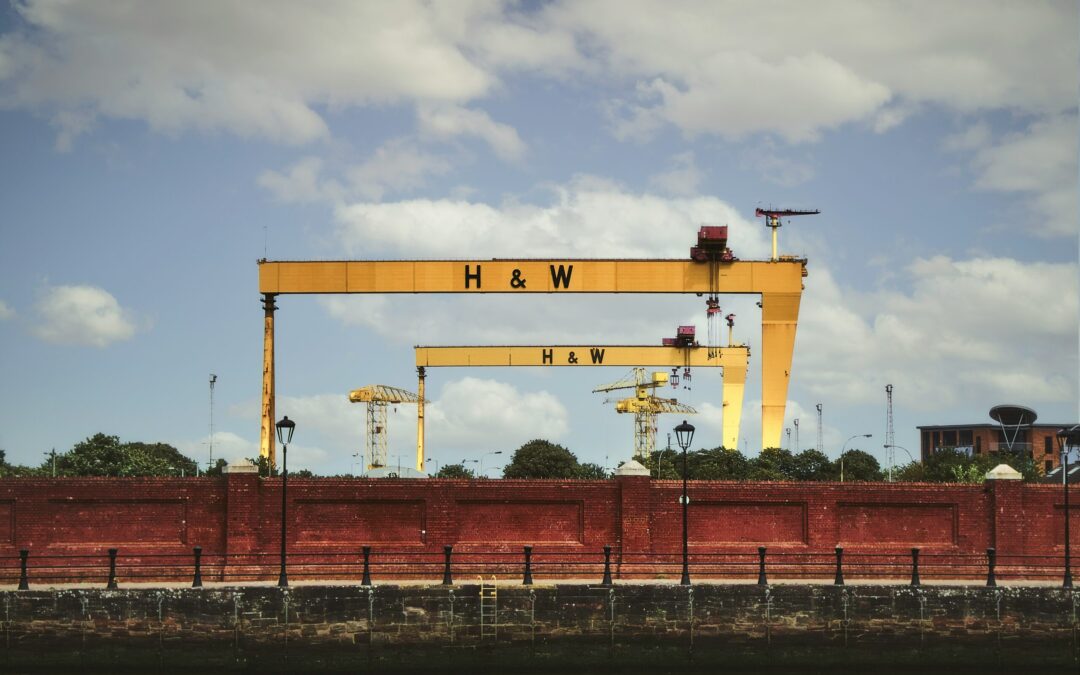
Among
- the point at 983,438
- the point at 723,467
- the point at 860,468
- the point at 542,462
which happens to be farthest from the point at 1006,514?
the point at 983,438

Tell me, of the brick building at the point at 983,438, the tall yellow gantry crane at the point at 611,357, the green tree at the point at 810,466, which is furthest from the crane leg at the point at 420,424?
the brick building at the point at 983,438

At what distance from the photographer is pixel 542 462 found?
8600 centimetres

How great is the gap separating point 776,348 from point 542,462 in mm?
46726

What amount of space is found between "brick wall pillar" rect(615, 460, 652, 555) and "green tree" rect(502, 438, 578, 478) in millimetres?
53576

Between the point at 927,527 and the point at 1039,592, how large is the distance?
3926 millimetres

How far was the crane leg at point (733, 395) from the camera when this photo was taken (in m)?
64.2

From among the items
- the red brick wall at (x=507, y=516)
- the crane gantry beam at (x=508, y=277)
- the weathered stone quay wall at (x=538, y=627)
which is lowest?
the weathered stone quay wall at (x=538, y=627)

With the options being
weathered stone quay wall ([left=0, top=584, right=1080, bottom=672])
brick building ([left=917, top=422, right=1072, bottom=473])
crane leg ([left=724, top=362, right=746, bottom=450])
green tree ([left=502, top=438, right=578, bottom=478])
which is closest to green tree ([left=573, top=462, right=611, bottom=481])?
green tree ([left=502, top=438, right=578, bottom=478])

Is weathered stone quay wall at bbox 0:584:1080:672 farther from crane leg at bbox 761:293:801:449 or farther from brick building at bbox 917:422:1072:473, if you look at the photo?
brick building at bbox 917:422:1072:473

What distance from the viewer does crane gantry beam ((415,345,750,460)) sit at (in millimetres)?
63812

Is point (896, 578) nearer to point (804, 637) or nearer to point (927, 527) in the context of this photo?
point (927, 527)

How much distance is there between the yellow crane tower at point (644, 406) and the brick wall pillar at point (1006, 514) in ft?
168

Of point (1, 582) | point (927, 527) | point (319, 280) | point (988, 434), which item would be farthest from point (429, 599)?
point (988, 434)

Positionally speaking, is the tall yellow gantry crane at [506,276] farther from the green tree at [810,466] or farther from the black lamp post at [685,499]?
the green tree at [810,466]
